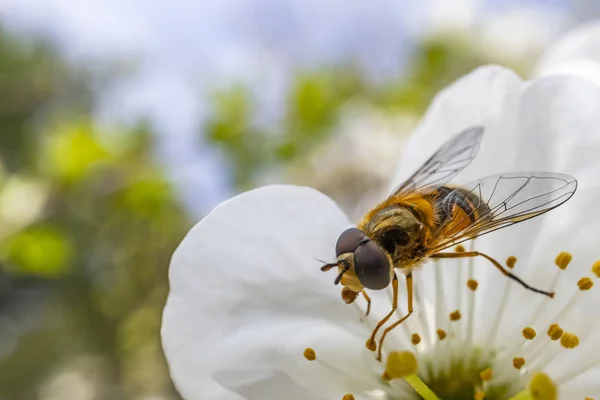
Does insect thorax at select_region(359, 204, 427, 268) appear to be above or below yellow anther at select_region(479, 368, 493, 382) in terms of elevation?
above

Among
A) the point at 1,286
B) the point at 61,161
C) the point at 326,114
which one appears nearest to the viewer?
the point at 61,161

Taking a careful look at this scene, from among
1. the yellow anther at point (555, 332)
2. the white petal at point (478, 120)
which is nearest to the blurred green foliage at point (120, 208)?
the white petal at point (478, 120)

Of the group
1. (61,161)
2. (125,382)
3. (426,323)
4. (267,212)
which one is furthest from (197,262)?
(125,382)

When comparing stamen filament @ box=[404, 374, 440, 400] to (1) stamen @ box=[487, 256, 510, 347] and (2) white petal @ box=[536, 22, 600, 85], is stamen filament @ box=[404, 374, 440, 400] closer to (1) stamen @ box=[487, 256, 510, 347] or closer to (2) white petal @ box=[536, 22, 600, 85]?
(1) stamen @ box=[487, 256, 510, 347]

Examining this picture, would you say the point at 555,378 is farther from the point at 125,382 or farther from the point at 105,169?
the point at 125,382

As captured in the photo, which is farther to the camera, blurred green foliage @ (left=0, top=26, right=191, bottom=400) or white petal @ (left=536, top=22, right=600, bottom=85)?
blurred green foliage @ (left=0, top=26, right=191, bottom=400)

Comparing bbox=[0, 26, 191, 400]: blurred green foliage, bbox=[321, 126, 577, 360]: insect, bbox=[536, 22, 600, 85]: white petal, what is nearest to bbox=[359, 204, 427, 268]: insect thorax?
bbox=[321, 126, 577, 360]: insect
